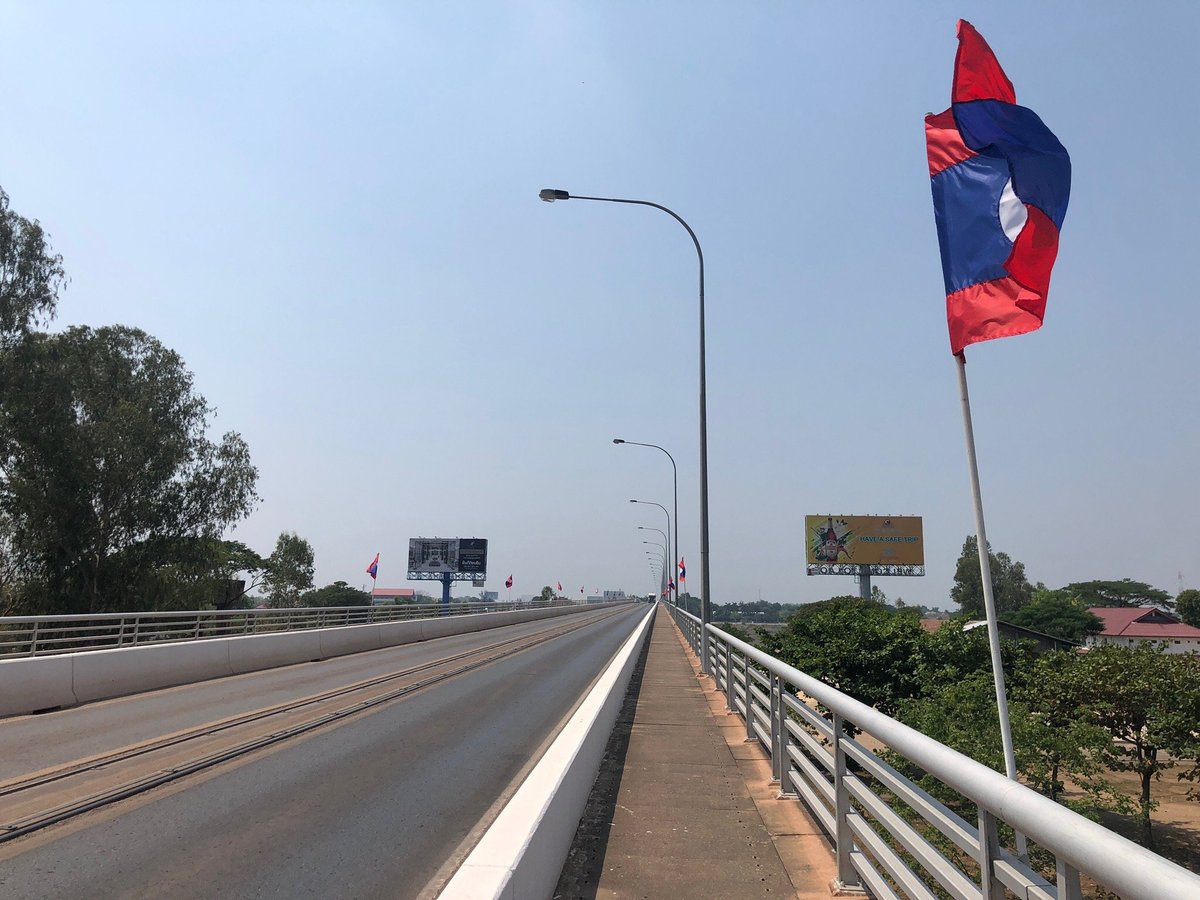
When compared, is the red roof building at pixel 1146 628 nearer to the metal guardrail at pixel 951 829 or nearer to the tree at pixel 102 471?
the tree at pixel 102 471

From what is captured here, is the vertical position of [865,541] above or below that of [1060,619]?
above

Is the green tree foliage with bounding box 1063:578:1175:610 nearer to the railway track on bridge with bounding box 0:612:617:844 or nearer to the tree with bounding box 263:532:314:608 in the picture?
the tree with bounding box 263:532:314:608

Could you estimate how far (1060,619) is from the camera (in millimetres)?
101000

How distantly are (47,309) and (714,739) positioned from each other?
41.1m

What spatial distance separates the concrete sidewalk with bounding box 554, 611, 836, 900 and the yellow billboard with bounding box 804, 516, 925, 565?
101 meters

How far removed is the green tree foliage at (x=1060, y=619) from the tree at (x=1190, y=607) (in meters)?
33.1

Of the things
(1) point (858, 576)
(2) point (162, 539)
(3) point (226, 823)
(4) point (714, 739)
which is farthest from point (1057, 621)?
(3) point (226, 823)

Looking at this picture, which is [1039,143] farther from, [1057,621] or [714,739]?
[1057,621]

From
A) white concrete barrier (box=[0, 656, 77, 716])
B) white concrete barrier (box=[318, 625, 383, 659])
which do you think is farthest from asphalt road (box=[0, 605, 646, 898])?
white concrete barrier (box=[318, 625, 383, 659])

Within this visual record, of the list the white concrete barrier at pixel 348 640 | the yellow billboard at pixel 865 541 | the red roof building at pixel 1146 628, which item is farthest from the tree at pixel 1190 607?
the white concrete barrier at pixel 348 640

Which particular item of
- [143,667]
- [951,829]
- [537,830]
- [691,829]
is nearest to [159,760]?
[691,829]

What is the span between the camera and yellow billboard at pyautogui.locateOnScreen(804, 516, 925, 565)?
351ft

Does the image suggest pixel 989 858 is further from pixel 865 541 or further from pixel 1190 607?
pixel 1190 607

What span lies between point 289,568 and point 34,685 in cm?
9153
